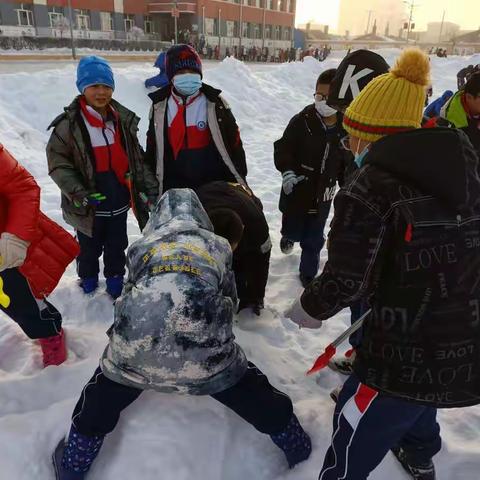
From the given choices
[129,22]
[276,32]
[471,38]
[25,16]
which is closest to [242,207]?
[25,16]

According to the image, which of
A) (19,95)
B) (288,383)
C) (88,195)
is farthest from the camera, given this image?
→ (19,95)

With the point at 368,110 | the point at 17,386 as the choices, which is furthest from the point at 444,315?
the point at 17,386

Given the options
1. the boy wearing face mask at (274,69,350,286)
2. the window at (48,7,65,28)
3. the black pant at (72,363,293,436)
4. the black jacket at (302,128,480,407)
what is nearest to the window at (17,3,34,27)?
the window at (48,7,65,28)

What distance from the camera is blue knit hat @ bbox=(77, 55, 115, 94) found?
9.94 feet

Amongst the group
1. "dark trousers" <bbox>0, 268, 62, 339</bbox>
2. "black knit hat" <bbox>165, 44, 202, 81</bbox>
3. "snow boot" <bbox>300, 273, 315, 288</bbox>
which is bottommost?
"snow boot" <bbox>300, 273, 315, 288</bbox>

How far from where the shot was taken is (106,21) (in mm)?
34219

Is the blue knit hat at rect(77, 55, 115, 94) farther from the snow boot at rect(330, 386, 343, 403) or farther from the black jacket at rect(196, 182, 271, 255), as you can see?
the snow boot at rect(330, 386, 343, 403)

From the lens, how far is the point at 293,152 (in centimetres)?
364

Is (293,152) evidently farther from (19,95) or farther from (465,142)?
(19,95)

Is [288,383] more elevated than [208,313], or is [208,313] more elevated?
[208,313]

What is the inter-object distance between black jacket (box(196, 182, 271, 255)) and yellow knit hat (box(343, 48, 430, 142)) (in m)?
0.98

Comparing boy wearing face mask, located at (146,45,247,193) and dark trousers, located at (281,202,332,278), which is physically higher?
boy wearing face mask, located at (146,45,247,193)

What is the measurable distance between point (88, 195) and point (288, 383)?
1847mm

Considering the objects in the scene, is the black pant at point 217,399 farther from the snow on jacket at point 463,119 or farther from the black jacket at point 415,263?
the snow on jacket at point 463,119
